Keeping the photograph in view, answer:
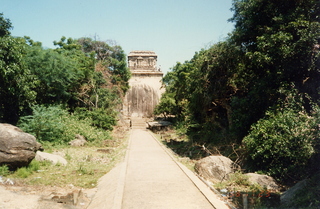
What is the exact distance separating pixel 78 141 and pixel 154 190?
29.5 feet

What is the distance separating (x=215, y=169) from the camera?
8.03 meters

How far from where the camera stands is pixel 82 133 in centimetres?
1582

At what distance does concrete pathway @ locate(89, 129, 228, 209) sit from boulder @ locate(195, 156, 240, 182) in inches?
17.0

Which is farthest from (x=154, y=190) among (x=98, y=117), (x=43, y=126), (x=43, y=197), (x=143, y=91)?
(x=143, y=91)

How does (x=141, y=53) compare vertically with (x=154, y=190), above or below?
above

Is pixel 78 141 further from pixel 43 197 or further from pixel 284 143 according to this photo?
pixel 284 143

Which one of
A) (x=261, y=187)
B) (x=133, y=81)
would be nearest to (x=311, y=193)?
(x=261, y=187)

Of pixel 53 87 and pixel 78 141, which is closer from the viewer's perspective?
pixel 78 141

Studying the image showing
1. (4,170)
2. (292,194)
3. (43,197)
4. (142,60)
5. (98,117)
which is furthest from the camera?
(142,60)

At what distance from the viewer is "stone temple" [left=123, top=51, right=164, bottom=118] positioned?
1451 inches

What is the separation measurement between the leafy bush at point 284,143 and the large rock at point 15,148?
7.88 meters

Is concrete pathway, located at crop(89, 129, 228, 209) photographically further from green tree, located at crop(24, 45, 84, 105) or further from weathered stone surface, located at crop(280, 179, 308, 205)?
green tree, located at crop(24, 45, 84, 105)

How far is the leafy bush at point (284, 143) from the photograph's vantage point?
6805mm

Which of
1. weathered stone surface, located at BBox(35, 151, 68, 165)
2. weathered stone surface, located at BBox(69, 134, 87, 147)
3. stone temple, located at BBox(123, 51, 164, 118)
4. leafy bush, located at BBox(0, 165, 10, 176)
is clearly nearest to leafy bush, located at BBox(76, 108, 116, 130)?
weathered stone surface, located at BBox(69, 134, 87, 147)
